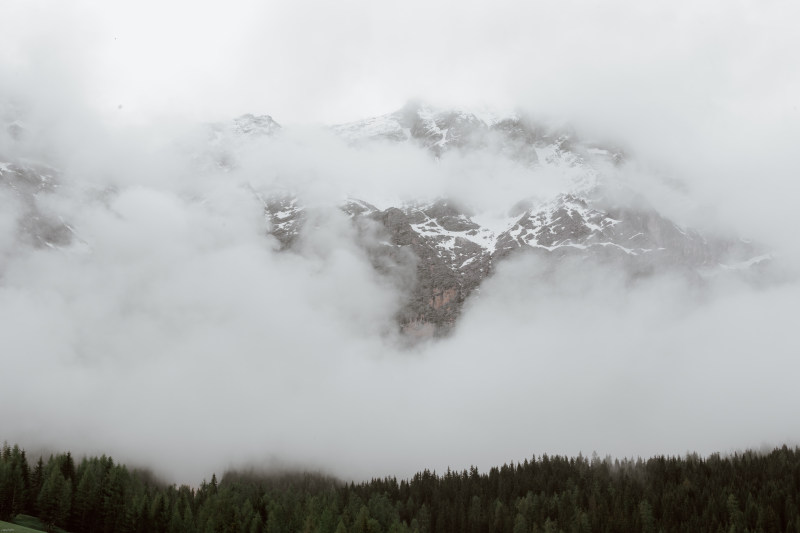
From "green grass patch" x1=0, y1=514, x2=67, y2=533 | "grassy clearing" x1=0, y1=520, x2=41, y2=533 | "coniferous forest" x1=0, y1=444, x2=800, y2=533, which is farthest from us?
"coniferous forest" x1=0, y1=444, x2=800, y2=533

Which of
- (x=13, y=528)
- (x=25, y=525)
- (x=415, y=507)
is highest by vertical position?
(x=415, y=507)

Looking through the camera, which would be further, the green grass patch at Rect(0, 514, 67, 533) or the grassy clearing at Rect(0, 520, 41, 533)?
the green grass patch at Rect(0, 514, 67, 533)

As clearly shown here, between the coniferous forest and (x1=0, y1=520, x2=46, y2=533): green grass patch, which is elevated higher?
the coniferous forest

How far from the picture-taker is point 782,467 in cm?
19012

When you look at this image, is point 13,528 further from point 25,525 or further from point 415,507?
point 415,507

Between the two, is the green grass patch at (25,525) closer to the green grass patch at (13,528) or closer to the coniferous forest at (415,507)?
the green grass patch at (13,528)

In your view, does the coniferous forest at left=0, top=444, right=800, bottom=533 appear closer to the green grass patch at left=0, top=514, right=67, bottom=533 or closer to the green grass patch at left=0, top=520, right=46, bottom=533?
the green grass patch at left=0, top=514, right=67, bottom=533

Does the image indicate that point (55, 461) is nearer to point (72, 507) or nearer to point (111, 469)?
point (111, 469)

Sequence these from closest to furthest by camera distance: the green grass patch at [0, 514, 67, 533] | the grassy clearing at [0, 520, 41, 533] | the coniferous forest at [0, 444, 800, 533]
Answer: the grassy clearing at [0, 520, 41, 533] < the green grass patch at [0, 514, 67, 533] < the coniferous forest at [0, 444, 800, 533]

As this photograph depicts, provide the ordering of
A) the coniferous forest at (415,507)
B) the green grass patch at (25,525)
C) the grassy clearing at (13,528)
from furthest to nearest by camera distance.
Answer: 1. the coniferous forest at (415,507)
2. the green grass patch at (25,525)
3. the grassy clearing at (13,528)

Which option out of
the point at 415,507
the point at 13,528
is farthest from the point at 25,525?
the point at 415,507

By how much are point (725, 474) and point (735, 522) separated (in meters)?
41.0

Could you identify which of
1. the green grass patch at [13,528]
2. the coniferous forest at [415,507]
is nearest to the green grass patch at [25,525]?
the green grass patch at [13,528]

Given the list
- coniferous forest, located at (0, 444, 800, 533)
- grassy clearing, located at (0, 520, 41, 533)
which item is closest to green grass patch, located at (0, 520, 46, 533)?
grassy clearing, located at (0, 520, 41, 533)
